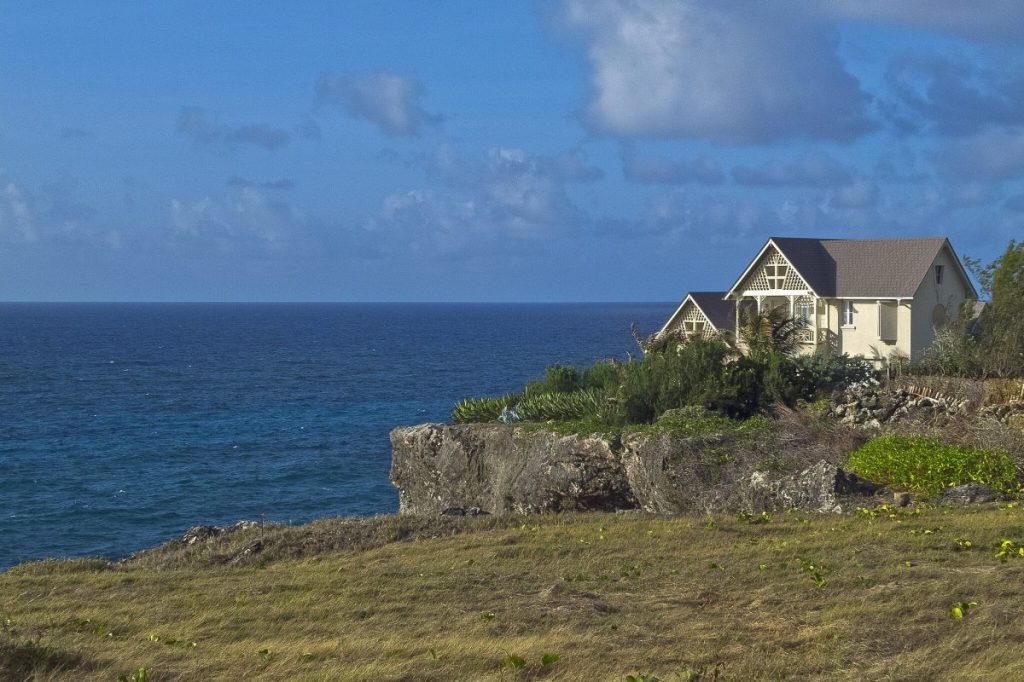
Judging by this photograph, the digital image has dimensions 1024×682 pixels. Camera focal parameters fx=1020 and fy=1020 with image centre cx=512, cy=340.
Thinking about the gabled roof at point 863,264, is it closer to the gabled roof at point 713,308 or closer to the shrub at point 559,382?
the gabled roof at point 713,308

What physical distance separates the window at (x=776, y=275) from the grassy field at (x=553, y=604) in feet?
75.2

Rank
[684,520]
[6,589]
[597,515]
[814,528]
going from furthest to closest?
[597,515]
[684,520]
[814,528]
[6,589]

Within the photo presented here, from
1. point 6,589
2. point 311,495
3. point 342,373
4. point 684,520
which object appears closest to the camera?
point 6,589

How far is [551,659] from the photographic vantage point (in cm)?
838

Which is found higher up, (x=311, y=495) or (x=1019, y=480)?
(x=1019, y=480)

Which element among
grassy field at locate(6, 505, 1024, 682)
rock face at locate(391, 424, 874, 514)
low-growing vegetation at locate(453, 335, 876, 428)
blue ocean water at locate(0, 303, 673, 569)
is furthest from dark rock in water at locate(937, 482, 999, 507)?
blue ocean water at locate(0, 303, 673, 569)

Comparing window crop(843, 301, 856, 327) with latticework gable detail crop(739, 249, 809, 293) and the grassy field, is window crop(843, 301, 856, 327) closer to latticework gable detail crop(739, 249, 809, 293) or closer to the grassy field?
latticework gable detail crop(739, 249, 809, 293)

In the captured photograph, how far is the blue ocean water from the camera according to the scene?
119ft

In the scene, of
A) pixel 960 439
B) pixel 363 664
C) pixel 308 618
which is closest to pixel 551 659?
pixel 363 664

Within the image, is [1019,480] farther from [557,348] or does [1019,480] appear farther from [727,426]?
[557,348]

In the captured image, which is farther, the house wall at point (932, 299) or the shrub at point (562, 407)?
the house wall at point (932, 299)

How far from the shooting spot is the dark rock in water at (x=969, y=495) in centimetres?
1867

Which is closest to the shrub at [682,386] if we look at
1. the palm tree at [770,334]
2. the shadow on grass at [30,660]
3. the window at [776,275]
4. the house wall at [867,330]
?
the palm tree at [770,334]

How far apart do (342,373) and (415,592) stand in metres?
73.0
